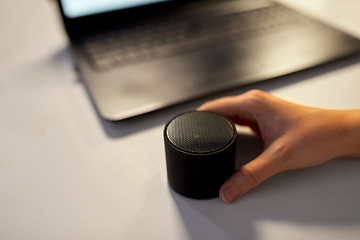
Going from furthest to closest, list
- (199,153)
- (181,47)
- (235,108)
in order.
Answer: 1. (181,47)
2. (235,108)
3. (199,153)

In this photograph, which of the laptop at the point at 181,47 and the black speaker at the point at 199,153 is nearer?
the black speaker at the point at 199,153

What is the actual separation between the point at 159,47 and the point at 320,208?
0.47m

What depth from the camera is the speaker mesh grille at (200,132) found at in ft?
1.20

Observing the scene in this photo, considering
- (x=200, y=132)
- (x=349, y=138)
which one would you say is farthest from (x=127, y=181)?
(x=349, y=138)

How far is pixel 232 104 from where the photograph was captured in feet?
1.62

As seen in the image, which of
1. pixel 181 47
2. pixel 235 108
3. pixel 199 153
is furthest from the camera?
pixel 181 47

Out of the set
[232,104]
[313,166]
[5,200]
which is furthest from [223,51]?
[5,200]

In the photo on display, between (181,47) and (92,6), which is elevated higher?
(92,6)

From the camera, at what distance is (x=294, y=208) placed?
387mm

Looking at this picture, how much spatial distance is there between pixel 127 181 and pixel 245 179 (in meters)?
0.17

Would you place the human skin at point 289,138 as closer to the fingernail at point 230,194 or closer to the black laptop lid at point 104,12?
the fingernail at point 230,194

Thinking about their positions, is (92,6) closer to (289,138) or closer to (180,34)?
(180,34)

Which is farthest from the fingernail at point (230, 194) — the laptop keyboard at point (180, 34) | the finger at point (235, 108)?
the laptop keyboard at point (180, 34)

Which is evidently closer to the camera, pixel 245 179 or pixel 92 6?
pixel 245 179
